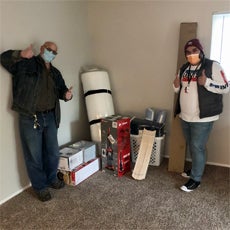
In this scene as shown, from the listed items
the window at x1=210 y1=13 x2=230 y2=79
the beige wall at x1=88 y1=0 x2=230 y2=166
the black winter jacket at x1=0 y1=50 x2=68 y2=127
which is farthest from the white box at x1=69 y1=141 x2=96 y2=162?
the window at x1=210 y1=13 x2=230 y2=79

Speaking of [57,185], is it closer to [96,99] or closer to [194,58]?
[96,99]

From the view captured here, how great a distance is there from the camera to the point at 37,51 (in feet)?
9.11

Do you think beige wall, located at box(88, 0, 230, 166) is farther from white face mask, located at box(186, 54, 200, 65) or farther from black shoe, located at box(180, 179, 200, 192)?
black shoe, located at box(180, 179, 200, 192)

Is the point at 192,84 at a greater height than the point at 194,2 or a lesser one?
lesser

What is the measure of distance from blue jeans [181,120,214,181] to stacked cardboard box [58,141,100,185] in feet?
3.43

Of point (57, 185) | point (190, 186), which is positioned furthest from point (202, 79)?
point (57, 185)

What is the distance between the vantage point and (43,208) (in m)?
2.49

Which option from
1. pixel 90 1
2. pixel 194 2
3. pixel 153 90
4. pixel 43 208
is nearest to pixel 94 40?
pixel 90 1

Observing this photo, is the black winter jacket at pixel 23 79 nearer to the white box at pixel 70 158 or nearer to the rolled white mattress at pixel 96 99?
the white box at pixel 70 158

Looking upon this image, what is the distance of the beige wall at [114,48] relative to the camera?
264 centimetres

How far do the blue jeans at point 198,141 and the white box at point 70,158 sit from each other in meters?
1.12

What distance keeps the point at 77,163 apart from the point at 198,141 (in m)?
1.24

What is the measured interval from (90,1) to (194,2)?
1.27 meters

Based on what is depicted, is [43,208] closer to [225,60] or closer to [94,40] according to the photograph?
[94,40]
